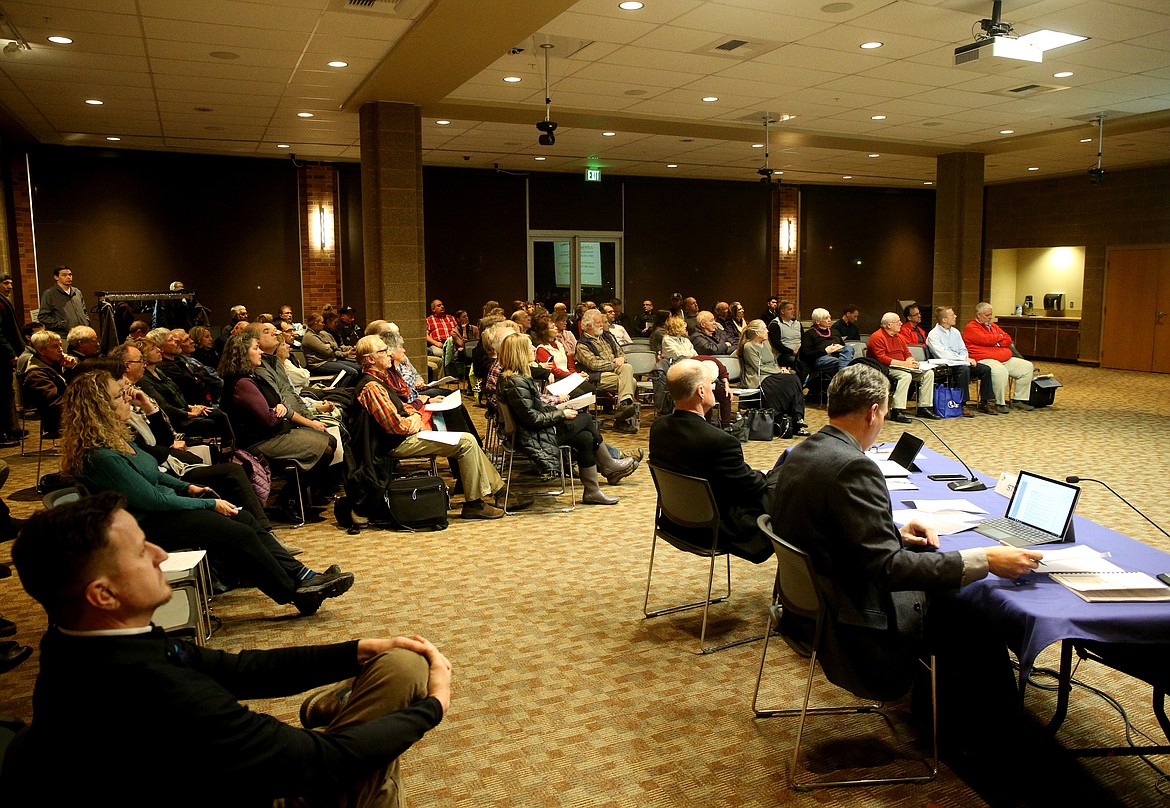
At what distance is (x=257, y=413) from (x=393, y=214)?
4391 mm

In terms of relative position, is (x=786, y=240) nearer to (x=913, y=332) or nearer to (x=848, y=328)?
(x=848, y=328)

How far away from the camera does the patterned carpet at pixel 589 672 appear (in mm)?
2896

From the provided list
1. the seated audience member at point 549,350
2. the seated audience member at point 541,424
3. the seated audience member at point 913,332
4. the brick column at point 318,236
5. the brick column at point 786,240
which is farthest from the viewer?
the brick column at point 786,240

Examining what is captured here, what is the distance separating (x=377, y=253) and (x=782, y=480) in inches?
299

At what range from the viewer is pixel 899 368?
1056 cm

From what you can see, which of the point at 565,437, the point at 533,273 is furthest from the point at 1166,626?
the point at 533,273

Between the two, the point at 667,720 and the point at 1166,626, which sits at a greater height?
the point at 1166,626

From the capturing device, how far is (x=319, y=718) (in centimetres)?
215

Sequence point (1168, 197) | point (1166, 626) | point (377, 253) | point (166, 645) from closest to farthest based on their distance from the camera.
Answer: point (166, 645), point (1166, 626), point (377, 253), point (1168, 197)

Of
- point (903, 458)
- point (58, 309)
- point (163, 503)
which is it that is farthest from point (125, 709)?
point (58, 309)

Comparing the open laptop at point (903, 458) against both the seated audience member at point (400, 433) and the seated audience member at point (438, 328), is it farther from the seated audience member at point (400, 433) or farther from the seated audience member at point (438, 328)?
the seated audience member at point (438, 328)

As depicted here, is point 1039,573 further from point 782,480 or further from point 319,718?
point 319,718

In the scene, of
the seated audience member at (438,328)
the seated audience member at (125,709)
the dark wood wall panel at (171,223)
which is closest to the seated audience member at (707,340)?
the seated audience member at (438,328)

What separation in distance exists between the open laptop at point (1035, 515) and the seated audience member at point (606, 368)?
6.50 meters
